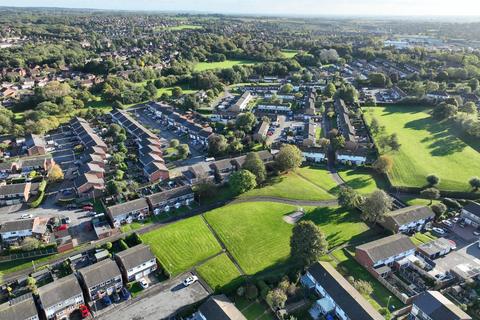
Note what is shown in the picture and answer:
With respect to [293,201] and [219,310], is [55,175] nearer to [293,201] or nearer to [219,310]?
[293,201]

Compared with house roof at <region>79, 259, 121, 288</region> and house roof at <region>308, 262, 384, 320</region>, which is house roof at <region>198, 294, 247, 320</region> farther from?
house roof at <region>79, 259, 121, 288</region>

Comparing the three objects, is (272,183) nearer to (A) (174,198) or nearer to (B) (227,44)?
(A) (174,198)

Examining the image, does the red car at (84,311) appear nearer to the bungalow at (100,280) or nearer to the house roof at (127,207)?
the bungalow at (100,280)

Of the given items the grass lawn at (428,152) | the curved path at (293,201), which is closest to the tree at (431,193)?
the grass lawn at (428,152)

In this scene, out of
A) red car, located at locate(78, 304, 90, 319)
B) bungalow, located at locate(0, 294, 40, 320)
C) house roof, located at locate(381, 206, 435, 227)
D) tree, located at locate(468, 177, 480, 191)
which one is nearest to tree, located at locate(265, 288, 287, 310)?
red car, located at locate(78, 304, 90, 319)

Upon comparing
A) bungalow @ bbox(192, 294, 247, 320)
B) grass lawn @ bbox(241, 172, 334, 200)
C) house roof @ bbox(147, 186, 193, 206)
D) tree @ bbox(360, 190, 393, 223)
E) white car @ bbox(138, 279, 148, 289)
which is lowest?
white car @ bbox(138, 279, 148, 289)

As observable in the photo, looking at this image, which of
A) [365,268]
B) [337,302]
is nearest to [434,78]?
[365,268]

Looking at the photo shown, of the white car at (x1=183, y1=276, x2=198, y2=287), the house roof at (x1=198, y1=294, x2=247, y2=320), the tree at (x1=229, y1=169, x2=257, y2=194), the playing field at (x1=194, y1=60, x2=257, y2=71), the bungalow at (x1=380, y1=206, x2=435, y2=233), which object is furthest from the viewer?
the playing field at (x1=194, y1=60, x2=257, y2=71)
